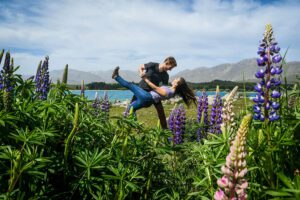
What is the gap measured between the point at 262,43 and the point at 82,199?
85.5 inches

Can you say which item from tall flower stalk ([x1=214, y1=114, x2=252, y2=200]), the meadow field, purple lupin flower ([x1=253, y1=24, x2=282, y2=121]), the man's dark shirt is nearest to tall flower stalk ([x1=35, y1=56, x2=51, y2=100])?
the meadow field

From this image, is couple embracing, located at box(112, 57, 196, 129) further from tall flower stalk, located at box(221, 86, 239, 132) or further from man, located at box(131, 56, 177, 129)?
tall flower stalk, located at box(221, 86, 239, 132)

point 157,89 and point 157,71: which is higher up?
point 157,71

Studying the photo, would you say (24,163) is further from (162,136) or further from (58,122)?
(162,136)

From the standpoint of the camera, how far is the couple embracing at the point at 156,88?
22.3ft

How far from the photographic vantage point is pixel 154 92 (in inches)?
277

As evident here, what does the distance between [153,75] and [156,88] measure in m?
0.56

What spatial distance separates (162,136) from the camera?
9.52 ft

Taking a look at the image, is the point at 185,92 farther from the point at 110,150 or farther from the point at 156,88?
the point at 110,150

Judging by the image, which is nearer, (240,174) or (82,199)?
(240,174)

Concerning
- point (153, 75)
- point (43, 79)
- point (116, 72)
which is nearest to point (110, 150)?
point (43, 79)

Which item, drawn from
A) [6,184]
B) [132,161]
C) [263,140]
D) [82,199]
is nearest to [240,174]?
[263,140]

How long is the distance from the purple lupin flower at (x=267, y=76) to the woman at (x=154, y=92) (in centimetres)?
397

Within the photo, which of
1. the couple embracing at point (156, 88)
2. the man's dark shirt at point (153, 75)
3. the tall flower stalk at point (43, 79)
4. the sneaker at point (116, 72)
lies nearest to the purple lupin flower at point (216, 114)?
the couple embracing at point (156, 88)
